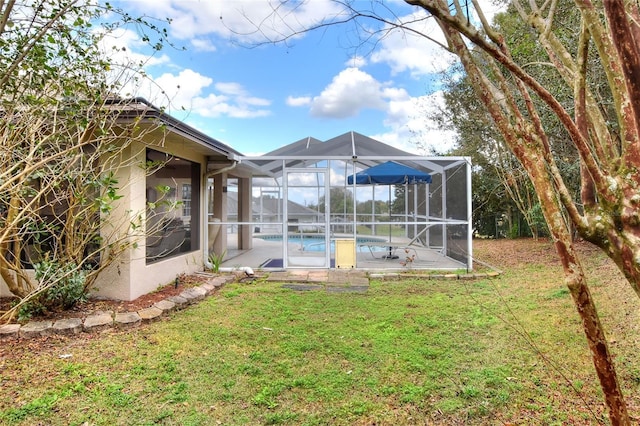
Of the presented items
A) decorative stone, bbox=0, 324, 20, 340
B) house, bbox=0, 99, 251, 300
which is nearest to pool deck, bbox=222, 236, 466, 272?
house, bbox=0, 99, 251, 300

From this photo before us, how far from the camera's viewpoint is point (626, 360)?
129 inches

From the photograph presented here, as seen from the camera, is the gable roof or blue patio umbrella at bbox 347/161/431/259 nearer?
the gable roof

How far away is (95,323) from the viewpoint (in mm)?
4414

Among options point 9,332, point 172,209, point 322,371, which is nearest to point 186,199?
point 172,209

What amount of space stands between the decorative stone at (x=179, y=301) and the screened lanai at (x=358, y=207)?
2.95 meters

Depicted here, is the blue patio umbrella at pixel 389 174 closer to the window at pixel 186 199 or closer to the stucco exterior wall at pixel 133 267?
the window at pixel 186 199

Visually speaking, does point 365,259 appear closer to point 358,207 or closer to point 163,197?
point 358,207

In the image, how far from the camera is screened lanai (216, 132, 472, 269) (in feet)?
27.8

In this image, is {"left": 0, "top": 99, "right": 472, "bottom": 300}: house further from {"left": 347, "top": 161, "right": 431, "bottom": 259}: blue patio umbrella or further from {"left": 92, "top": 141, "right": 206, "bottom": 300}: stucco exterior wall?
{"left": 347, "top": 161, "right": 431, "bottom": 259}: blue patio umbrella

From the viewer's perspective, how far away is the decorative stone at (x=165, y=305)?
5088mm

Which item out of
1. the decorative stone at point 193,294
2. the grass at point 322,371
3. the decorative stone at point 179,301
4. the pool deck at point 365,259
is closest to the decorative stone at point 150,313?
the grass at point 322,371

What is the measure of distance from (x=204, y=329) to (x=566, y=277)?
4.11 meters

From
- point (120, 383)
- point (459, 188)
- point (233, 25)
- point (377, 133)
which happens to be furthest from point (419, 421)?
point (377, 133)

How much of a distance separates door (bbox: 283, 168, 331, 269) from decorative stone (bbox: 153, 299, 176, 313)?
339 cm
